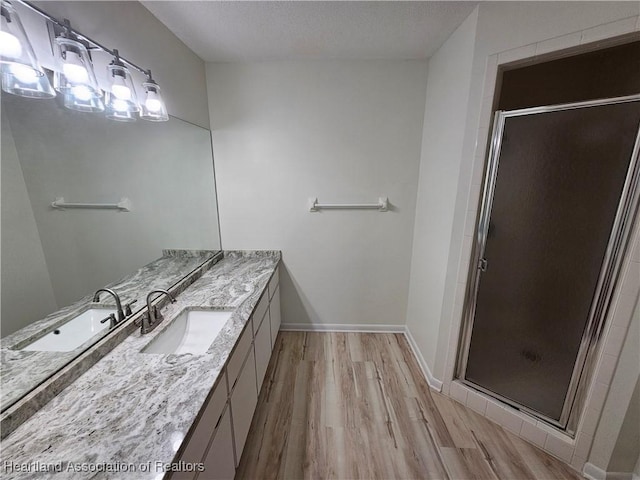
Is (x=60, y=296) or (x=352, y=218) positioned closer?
(x=60, y=296)

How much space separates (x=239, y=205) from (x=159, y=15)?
1.38m

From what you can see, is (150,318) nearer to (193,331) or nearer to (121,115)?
(193,331)

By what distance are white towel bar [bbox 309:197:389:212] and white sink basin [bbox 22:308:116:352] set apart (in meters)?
1.64

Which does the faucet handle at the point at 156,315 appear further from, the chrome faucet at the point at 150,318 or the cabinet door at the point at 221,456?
the cabinet door at the point at 221,456

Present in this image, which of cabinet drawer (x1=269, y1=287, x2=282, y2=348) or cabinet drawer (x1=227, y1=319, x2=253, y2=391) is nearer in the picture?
cabinet drawer (x1=227, y1=319, x2=253, y2=391)

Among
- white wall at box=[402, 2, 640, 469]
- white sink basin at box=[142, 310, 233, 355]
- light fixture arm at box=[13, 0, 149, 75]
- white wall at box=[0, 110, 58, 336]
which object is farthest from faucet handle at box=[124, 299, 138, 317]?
white wall at box=[402, 2, 640, 469]

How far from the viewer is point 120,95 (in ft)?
4.13

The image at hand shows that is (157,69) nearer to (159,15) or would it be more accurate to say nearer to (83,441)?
(159,15)

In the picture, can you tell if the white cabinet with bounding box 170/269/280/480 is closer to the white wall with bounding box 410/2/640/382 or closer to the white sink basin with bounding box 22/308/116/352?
the white sink basin with bounding box 22/308/116/352

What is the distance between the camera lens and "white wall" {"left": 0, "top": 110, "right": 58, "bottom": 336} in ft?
2.80

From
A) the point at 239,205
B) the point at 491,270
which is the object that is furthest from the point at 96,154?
the point at 491,270

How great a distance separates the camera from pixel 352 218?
2461mm

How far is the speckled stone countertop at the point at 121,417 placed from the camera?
0.74 m

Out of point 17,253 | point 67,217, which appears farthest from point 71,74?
point 17,253
